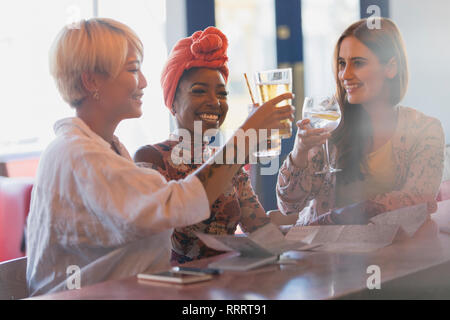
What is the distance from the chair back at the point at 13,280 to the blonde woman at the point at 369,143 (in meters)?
0.87

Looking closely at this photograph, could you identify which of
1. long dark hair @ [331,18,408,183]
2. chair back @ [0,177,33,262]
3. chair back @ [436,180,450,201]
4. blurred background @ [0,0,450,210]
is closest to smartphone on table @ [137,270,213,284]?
long dark hair @ [331,18,408,183]

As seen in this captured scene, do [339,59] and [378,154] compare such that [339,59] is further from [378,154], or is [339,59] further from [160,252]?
[160,252]

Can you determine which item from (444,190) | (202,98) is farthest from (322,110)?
(444,190)

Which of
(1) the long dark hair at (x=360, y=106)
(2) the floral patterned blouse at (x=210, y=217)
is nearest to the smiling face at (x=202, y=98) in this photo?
(2) the floral patterned blouse at (x=210, y=217)

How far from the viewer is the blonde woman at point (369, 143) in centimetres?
178

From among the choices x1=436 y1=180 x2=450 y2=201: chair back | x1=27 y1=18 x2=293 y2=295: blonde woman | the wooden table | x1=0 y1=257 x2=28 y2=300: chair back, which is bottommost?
x1=436 y1=180 x2=450 y2=201: chair back

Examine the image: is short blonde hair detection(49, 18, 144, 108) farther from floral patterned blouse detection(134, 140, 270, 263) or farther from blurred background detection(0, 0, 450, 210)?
blurred background detection(0, 0, 450, 210)

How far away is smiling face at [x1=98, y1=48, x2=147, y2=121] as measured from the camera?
53.4 inches

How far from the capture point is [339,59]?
187 centimetres

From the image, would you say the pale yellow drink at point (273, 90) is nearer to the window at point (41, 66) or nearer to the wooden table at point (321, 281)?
the wooden table at point (321, 281)

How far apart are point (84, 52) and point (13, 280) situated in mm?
562

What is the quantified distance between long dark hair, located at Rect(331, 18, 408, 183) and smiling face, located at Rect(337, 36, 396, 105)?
0.05 feet

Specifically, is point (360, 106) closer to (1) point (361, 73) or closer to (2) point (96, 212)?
(1) point (361, 73)

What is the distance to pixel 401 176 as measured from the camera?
1.81 m
